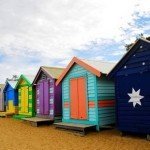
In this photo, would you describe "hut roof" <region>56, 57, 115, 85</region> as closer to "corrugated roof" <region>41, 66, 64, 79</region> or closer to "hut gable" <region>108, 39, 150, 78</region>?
"hut gable" <region>108, 39, 150, 78</region>

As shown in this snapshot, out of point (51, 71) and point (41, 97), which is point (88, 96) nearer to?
point (51, 71)

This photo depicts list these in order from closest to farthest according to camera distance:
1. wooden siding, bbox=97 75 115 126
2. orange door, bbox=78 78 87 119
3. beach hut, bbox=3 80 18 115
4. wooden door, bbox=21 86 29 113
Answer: wooden siding, bbox=97 75 115 126 → orange door, bbox=78 78 87 119 → wooden door, bbox=21 86 29 113 → beach hut, bbox=3 80 18 115

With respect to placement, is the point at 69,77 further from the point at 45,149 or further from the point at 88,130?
the point at 45,149

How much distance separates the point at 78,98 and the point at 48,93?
4156 mm

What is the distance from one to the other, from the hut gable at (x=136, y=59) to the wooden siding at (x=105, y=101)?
2.02 metres

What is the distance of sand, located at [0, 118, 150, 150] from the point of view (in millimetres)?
10984

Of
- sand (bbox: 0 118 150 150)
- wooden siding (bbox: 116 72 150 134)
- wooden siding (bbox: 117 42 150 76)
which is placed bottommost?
sand (bbox: 0 118 150 150)

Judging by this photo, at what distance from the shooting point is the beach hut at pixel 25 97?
2177cm

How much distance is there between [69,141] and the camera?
40.6 ft

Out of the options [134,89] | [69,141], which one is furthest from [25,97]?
[134,89]

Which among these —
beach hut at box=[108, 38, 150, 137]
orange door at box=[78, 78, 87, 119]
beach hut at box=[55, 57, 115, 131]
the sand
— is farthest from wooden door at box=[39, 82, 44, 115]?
beach hut at box=[108, 38, 150, 137]

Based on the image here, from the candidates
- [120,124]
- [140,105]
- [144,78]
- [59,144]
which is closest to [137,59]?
[144,78]

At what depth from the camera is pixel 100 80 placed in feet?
48.1

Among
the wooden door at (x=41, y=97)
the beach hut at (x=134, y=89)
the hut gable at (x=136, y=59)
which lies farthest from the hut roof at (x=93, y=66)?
the wooden door at (x=41, y=97)
